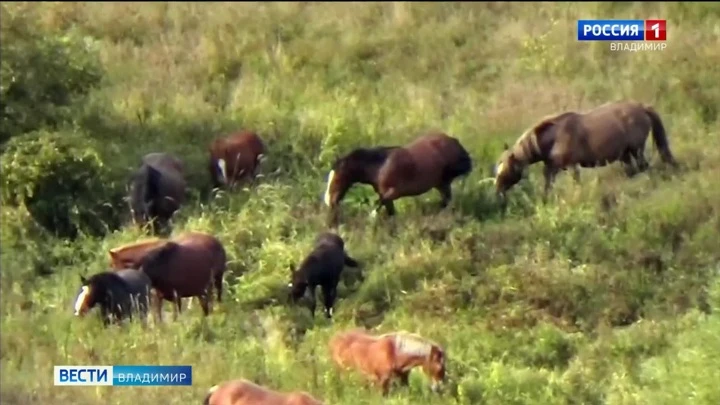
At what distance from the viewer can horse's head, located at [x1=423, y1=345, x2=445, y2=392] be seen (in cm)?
938

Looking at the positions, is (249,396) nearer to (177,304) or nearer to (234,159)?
(177,304)

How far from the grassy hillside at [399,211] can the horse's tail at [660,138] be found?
0.47 ft

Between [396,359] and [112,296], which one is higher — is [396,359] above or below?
below

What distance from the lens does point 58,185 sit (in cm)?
1338

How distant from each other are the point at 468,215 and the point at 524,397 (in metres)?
3.54

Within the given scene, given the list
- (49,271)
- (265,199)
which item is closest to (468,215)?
(265,199)

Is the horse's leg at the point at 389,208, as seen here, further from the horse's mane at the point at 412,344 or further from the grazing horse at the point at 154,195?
the horse's mane at the point at 412,344

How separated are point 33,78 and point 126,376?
18.3ft

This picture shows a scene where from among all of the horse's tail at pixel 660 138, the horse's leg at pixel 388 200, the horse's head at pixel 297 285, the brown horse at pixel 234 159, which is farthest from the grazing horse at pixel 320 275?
the horse's tail at pixel 660 138

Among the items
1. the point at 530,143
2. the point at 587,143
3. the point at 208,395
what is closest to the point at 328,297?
the point at 208,395

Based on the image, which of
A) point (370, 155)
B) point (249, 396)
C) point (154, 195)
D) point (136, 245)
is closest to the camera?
point (249, 396)

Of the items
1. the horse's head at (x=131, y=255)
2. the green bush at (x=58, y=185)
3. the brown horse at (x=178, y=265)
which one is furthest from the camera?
the green bush at (x=58, y=185)

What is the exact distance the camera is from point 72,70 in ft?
48.5

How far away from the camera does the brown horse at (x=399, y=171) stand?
41.5ft
